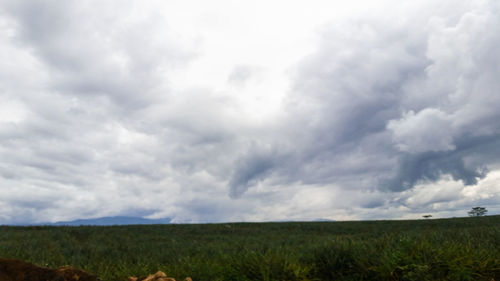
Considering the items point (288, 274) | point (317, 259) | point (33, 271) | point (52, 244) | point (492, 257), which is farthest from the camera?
point (52, 244)

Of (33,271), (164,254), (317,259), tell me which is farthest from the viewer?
(164,254)

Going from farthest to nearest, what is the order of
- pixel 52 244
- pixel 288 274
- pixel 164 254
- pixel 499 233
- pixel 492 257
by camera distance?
pixel 52 244 → pixel 164 254 → pixel 499 233 → pixel 492 257 → pixel 288 274

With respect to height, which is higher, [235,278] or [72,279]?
[72,279]

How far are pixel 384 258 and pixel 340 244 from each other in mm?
1351

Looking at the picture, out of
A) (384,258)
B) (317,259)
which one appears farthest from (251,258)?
(384,258)

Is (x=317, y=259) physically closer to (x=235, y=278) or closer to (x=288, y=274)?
(x=288, y=274)

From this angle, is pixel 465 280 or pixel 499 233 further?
pixel 499 233

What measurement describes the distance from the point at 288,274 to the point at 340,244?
1863 mm

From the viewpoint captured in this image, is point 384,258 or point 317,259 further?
point 317,259

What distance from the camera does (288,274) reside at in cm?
650

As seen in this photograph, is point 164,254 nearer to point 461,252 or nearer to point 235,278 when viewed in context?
point 235,278

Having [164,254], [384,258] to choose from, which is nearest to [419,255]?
[384,258]

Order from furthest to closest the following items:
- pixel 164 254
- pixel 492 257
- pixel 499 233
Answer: pixel 164 254
pixel 499 233
pixel 492 257

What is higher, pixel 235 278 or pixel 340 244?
pixel 340 244
